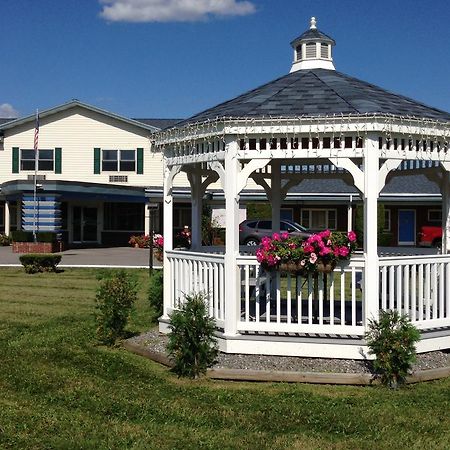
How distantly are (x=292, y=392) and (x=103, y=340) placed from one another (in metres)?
3.81

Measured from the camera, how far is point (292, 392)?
296 inches

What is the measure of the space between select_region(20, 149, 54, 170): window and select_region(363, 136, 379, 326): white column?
1188 inches

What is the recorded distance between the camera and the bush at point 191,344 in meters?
8.19

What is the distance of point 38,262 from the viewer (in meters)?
21.9

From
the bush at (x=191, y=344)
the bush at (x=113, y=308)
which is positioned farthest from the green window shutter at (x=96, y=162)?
the bush at (x=191, y=344)

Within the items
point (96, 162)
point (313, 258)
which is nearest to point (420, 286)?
point (313, 258)

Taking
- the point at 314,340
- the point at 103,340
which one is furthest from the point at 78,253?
the point at 314,340

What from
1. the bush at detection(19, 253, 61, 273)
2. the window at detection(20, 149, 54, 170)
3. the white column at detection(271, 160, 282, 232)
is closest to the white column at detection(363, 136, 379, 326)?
the white column at detection(271, 160, 282, 232)

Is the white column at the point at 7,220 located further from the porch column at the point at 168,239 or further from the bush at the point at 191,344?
the bush at the point at 191,344

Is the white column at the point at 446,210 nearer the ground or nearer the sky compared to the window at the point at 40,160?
nearer the ground

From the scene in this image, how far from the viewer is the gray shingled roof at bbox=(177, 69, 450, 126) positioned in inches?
348

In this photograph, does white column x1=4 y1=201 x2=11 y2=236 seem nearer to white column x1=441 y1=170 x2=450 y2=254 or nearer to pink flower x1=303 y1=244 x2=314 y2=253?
white column x1=441 y1=170 x2=450 y2=254

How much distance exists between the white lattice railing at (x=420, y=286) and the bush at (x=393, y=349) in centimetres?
79

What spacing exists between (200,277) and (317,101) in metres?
2.88
